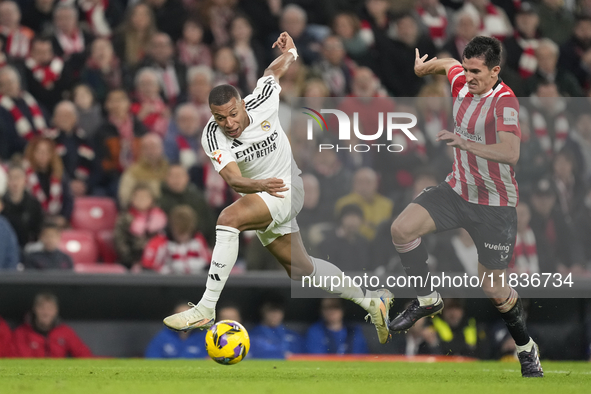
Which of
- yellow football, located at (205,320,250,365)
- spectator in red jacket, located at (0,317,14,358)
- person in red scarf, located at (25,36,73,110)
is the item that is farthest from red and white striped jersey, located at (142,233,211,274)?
yellow football, located at (205,320,250,365)

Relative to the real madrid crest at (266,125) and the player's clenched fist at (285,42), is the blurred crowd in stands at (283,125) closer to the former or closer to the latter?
the player's clenched fist at (285,42)

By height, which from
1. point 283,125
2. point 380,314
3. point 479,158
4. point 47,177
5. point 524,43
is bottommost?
point 380,314

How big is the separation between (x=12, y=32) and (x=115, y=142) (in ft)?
7.49

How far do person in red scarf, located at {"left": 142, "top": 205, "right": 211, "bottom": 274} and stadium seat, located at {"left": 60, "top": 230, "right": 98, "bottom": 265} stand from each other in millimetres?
746

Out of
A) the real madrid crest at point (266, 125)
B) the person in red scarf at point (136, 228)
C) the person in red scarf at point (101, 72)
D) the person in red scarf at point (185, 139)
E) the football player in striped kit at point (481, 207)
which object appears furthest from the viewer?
the person in red scarf at point (101, 72)

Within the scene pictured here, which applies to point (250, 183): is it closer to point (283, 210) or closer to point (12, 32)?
point (283, 210)

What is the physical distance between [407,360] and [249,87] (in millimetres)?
4365

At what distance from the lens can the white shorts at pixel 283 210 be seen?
7.57 m

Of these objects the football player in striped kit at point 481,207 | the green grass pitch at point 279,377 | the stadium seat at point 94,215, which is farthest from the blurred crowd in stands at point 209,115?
the football player in striped kit at point 481,207

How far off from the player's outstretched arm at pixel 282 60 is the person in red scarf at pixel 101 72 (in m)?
4.47

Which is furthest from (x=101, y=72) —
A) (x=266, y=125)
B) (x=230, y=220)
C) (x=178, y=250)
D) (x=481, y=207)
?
(x=481, y=207)

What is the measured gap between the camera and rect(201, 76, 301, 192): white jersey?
24.5ft

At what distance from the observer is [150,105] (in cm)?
1195

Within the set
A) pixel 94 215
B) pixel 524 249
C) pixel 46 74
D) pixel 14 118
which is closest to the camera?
pixel 524 249
